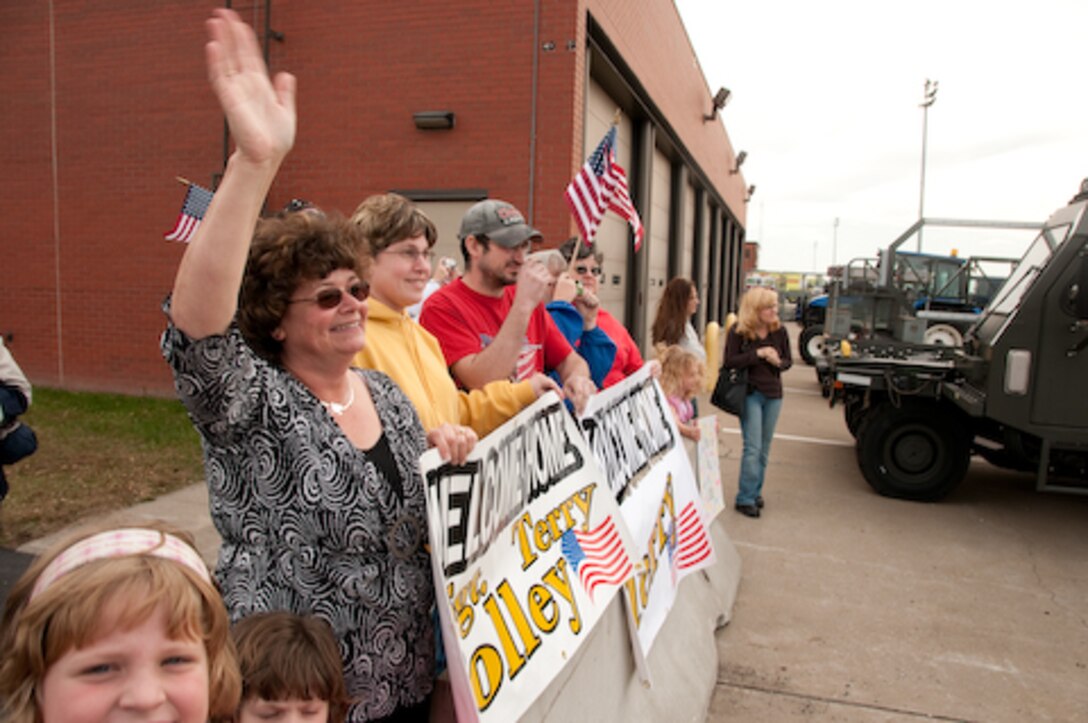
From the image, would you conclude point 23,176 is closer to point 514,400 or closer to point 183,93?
point 183,93

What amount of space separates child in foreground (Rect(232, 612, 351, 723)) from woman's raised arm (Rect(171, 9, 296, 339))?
0.58 metres

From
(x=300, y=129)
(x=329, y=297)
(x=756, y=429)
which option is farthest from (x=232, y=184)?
(x=300, y=129)

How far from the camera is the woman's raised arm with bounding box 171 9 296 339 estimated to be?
1342mm

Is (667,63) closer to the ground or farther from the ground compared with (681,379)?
farther from the ground

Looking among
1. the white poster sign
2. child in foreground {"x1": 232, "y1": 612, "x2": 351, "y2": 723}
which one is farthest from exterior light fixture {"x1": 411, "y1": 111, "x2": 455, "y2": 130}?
child in foreground {"x1": 232, "y1": 612, "x2": 351, "y2": 723}

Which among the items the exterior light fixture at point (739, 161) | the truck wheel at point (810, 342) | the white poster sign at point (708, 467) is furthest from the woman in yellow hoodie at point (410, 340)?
the exterior light fixture at point (739, 161)

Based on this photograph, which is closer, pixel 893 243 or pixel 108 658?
pixel 108 658

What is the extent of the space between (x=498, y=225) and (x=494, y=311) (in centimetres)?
35

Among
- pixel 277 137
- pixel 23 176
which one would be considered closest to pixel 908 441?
pixel 277 137

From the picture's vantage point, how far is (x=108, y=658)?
1.01 m

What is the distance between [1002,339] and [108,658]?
22.3 ft

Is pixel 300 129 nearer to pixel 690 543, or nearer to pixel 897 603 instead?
pixel 690 543

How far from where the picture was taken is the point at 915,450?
22.8 ft

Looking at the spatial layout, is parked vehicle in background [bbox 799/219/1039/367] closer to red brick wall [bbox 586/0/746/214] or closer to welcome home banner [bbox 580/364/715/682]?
red brick wall [bbox 586/0/746/214]
